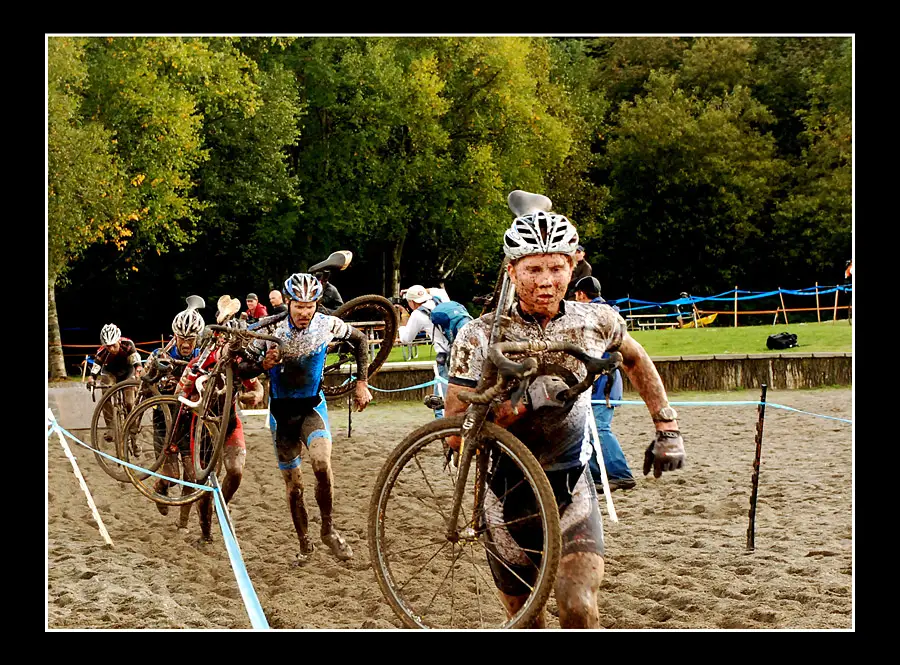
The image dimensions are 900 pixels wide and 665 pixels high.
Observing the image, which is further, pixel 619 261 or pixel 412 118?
pixel 619 261

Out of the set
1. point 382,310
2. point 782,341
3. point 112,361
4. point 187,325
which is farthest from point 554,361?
point 782,341

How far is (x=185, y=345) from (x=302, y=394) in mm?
2403

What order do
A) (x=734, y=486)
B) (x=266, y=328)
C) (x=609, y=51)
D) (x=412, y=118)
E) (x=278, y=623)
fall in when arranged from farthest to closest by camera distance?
(x=609, y=51) < (x=412, y=118) < (x=734, y=486) < (x=266, y=328) < (x=278, y=623)

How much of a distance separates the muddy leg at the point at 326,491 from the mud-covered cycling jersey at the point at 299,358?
413 millimetres

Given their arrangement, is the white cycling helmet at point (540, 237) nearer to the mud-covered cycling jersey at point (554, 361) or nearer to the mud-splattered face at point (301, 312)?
the mud-covered cycling jersey at point (554, 361)

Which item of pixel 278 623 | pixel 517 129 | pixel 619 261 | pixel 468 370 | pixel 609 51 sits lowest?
pixel 278 623

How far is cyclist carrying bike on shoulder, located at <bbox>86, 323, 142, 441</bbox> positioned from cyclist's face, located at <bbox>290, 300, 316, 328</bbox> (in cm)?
514

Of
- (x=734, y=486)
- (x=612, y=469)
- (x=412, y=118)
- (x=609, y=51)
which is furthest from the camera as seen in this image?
(x=609, y=51)

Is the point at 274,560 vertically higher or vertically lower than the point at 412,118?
lower

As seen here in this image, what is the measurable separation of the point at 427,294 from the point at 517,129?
20.3 meters

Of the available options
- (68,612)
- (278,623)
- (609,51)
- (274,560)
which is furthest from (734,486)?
(609,51)

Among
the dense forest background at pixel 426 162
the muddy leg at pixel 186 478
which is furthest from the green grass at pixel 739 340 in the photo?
the muddy leg at pixel 186 478

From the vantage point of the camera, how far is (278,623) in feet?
22.7

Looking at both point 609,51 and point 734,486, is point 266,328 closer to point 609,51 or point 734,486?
A: point 734,486
